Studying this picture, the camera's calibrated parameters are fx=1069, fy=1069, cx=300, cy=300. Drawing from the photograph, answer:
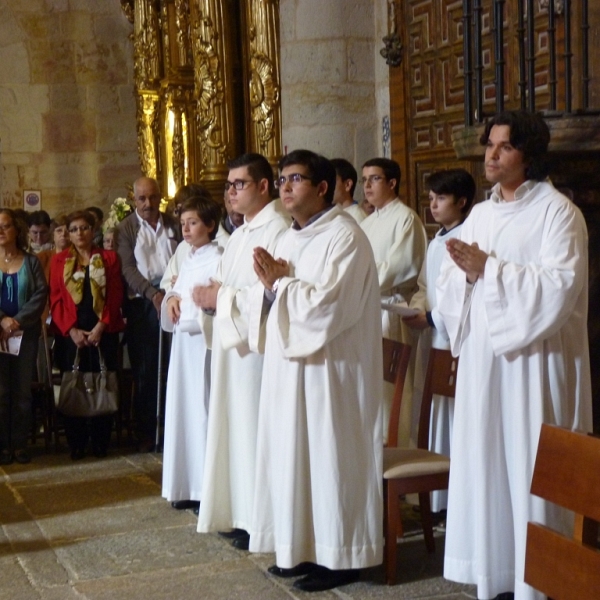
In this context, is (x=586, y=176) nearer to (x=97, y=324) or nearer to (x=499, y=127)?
(x=499, y=127)

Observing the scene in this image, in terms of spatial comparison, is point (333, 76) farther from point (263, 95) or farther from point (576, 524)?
point (576, 524)

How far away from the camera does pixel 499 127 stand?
4.06m

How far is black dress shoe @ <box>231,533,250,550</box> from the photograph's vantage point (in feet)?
16.8

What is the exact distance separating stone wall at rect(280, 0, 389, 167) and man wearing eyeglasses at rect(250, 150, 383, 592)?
10.8 feet

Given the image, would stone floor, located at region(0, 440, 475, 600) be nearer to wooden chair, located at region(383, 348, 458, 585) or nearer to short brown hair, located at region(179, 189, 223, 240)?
wooden chair, located at region(383, 348, 458, 585)

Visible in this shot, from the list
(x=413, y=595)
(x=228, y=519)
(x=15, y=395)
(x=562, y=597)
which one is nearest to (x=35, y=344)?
(x=15, y=395)

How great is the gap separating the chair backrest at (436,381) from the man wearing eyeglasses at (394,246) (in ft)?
3.34

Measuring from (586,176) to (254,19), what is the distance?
460cm

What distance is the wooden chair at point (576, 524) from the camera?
7.19 feet

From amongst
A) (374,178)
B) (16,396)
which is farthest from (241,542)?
(16,396)

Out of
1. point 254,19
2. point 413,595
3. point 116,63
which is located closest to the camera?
point 413,595

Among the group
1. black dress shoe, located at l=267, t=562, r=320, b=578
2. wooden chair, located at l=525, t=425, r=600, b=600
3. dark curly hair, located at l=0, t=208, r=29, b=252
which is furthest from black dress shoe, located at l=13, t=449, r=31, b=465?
wooden chair, located at l=525, t=425, r=600, b=600

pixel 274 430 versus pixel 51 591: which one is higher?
pixel 274 430

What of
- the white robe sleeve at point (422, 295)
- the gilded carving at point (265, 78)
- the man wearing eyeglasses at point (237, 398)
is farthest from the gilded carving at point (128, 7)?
the man wearing eyeglasses at point (237, 398)
